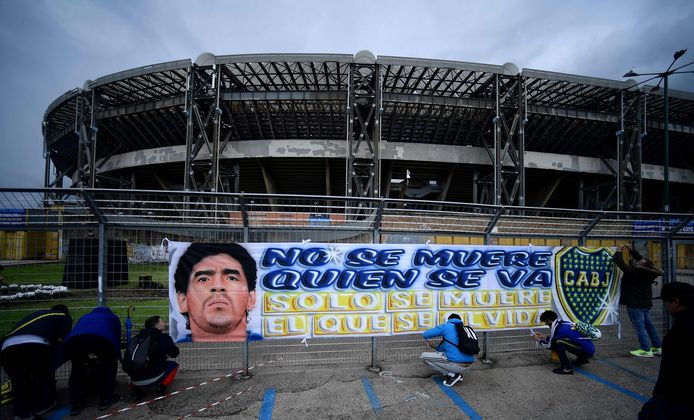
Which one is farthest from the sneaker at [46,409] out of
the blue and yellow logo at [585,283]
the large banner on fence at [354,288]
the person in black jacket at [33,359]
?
the blue and yellow logo at [585,283]

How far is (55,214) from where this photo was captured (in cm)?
408

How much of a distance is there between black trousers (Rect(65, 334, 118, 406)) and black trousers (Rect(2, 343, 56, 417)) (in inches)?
9.2

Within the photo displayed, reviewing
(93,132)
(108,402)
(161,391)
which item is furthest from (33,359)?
(93,132)

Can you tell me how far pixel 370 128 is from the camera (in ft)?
70.5

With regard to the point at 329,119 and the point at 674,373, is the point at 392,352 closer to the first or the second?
the point at 674,373

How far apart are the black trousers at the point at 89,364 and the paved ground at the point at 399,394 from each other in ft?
0.75

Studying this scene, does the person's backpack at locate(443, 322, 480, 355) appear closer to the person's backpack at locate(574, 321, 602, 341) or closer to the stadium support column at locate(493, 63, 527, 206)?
the person's backpack at locate(574, 321, 602, 341)

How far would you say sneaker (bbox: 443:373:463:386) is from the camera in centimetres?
411

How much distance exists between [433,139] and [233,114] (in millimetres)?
16224

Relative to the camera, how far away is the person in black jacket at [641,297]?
520 cm

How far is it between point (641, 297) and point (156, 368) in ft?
26.3

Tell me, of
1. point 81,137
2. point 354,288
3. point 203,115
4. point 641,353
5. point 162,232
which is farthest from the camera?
point 81,137

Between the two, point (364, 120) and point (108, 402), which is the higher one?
point (364, 120)

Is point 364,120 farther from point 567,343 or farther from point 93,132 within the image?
point 93,132
